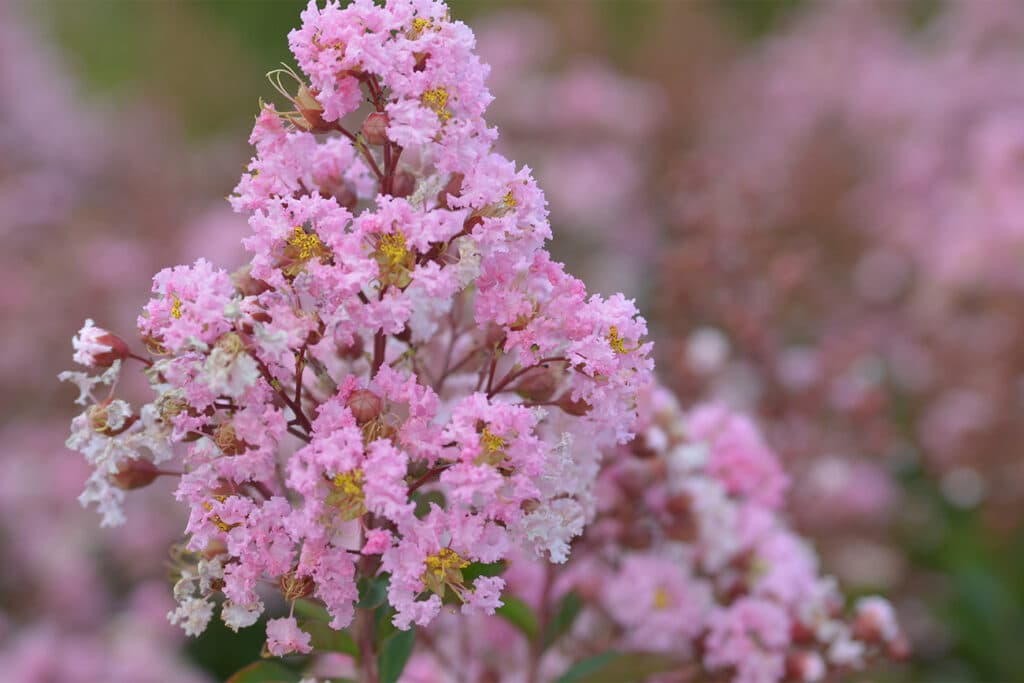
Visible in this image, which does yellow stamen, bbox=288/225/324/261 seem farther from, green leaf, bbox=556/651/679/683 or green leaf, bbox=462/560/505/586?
green leaf, bbox=556/651/679/683

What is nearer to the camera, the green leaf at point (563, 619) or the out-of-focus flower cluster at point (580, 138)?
the green leaf at point (563, 619)

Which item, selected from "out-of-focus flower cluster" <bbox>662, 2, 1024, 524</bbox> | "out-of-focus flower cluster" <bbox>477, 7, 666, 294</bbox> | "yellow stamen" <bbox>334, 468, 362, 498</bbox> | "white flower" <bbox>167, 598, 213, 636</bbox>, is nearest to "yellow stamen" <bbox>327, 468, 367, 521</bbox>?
"yellow stamen" <bbox>334, 468, 362, 498</bbox>

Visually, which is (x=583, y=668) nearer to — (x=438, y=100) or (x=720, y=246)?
(x=438, y=100)

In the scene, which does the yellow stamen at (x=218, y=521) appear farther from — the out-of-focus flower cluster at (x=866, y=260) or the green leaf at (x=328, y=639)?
the out-of-focus flower cluster at (x=866, y=260)

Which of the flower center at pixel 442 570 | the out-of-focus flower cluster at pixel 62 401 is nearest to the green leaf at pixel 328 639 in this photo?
the flower center at pixel 442 570

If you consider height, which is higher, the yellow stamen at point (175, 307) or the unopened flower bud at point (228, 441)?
the yellow stamen at point (175, 307)

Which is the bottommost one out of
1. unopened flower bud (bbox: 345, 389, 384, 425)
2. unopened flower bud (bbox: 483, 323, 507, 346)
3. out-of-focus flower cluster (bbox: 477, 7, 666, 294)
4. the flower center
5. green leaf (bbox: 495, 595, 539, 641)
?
the flower center
